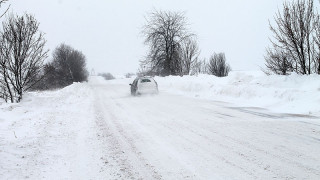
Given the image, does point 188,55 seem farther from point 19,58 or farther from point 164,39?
point 19,58

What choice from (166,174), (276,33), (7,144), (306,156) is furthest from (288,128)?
(276,33)

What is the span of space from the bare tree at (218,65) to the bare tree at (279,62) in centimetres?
3683

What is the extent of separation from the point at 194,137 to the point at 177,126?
4.42 feet

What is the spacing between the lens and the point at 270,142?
5629 millimetres

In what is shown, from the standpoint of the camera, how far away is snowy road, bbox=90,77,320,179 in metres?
4.11

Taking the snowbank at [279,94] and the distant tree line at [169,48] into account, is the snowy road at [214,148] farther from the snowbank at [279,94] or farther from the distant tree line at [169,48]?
the distant tree line at [169,48]

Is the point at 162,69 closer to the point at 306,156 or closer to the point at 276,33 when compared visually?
the point at 276,33

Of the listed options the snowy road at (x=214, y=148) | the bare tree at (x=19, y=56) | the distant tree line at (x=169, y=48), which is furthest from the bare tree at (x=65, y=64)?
the snowy road at (x=214, y=148)

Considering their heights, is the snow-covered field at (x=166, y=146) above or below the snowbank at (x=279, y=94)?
below

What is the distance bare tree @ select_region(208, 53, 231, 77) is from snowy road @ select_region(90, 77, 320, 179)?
46.5 m

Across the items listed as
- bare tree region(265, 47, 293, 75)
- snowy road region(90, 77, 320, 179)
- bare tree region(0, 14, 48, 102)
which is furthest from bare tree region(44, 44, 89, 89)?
snowy road region(90, 77, 320, 179)

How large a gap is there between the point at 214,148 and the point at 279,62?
43.4 ft

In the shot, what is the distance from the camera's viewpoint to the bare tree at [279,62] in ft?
50.8

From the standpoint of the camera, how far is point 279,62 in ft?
54.3
